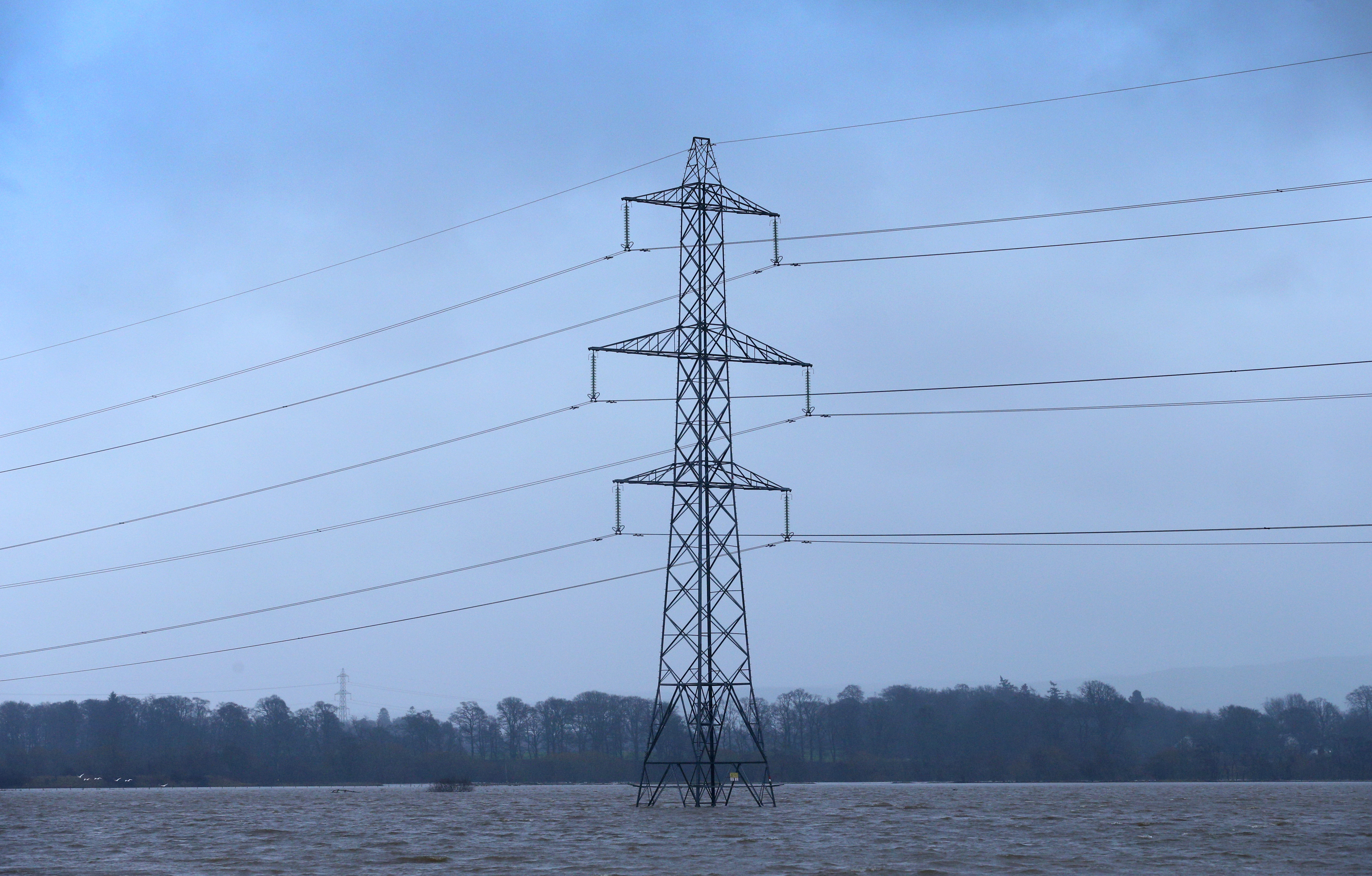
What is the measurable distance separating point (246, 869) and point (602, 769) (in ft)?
507

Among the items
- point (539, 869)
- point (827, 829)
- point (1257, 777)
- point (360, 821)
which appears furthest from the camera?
point (1257, 777)

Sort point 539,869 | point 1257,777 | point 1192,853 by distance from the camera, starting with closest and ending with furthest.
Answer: point 539,869 < point 1192,853 < point 1257,777

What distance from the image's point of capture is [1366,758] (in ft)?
602

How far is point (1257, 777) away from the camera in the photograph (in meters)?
181

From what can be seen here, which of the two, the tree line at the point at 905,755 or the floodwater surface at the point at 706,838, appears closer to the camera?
the floodwater surface at the point at 706,838

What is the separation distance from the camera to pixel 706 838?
44.0 meters

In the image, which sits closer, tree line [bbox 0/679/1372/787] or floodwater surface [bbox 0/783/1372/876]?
floodwater surface [bbox 0/783/1372/876]

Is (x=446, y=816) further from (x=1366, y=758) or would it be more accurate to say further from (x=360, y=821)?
(x=1366, y=758)

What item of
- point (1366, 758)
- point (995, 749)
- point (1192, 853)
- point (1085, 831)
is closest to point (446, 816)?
point (1085, 831)

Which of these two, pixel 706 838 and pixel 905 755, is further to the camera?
pixel 905 755

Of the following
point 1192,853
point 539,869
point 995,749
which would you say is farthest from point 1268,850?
point 995,749

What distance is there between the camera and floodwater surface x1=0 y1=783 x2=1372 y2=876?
121ft

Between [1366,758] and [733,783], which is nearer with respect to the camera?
[733,783]

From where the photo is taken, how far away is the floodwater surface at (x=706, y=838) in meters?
36.9
